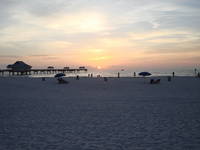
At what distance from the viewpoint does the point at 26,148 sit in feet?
18.1

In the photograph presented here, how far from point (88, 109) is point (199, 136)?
5.23 m

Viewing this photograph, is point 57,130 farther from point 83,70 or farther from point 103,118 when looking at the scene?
point 83,70

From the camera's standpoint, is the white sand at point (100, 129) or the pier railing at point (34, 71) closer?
the white sand at point (100, 129)

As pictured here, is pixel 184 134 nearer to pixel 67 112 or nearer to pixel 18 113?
pixel 67 112

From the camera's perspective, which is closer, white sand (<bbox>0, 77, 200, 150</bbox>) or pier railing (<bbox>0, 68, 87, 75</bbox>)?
white sand (<bbox>0, 77, 200, 150</bbox>)

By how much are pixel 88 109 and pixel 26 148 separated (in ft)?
17.4

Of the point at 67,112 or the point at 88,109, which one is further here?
the point at 88,109

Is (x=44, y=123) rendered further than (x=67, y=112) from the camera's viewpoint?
No

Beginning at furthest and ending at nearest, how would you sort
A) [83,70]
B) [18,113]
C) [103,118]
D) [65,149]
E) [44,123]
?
1. [83,70]
2. [18,113]
3. [103,118]
4. [44,123]
5. [65,149]

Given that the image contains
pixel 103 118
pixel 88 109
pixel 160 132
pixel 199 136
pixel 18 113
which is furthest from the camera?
pixel 88 109

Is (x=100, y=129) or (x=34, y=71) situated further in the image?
(x=34, y=71)

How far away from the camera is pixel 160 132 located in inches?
267

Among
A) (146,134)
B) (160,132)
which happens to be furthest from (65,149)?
(160,132)

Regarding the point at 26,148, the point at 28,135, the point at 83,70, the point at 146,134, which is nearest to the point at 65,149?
the point at 26,148
